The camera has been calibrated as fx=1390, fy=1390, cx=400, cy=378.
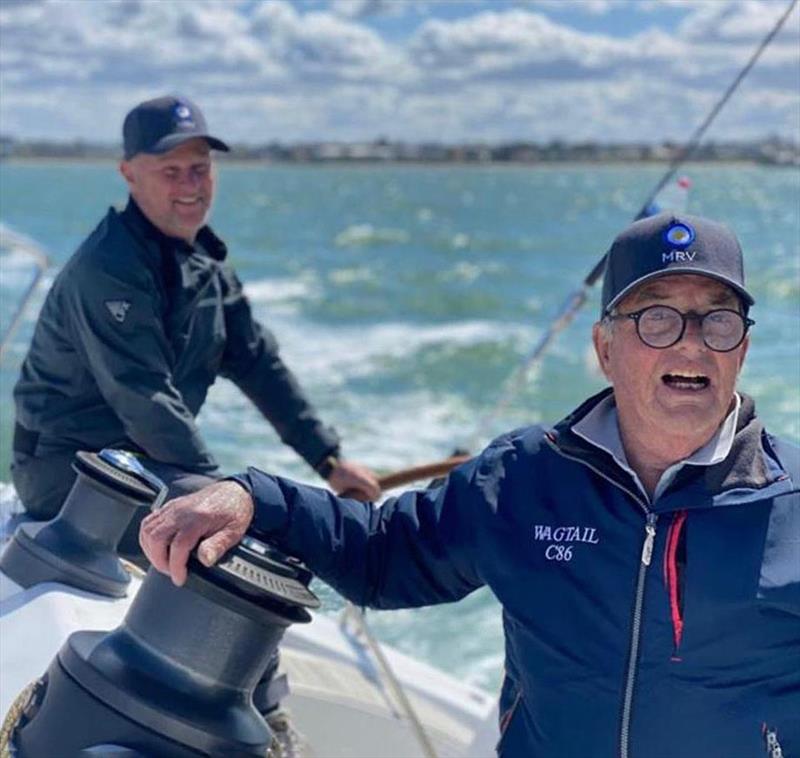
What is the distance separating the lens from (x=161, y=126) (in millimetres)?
3373

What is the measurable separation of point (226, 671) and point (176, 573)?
0.15m

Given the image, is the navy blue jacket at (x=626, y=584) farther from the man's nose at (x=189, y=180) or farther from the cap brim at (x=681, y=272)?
the man's nose at (x=189, y=180)

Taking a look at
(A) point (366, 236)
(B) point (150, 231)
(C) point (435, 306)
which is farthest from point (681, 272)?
(A) point (366, 236)

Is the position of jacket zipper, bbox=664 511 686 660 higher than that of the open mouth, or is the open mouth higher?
the open mouth

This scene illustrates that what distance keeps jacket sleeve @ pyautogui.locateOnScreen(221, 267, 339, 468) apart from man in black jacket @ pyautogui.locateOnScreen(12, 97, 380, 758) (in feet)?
0.05

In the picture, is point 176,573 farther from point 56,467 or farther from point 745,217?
point 745,217

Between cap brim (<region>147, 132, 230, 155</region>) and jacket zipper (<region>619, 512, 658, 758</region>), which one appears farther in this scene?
cap brim (<region>147, 132, 230, 155</region>)

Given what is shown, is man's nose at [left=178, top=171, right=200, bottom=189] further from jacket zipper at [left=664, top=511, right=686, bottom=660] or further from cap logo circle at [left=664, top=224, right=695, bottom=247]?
jacket zipper at [left=664, top=511, right=686, bottom=660]

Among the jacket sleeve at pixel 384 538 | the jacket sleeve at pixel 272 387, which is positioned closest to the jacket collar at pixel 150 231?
the jacket sleeve at pixel 272 387

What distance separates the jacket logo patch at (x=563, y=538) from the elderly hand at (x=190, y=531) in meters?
0.40

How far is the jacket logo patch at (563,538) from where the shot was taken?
181 cm

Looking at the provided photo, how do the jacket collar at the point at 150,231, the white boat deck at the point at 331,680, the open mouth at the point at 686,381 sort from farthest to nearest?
the jacket collar at the point at 150,231 → the white boat deck at the point at 331,680 → the open mouth at the point at 686,381

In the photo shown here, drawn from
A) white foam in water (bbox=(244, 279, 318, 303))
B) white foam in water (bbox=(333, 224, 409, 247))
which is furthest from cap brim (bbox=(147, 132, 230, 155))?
white foam in water (bbox=(333, 224, 409, 247))

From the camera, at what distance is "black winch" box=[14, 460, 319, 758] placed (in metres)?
1.71
